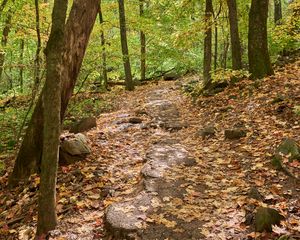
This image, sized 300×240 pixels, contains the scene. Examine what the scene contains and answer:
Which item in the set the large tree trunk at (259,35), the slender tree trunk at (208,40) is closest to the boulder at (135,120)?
the slender tree trunk at (208,40)

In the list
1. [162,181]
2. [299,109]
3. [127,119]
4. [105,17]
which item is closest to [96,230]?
[162,181]

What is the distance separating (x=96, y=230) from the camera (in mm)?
4910

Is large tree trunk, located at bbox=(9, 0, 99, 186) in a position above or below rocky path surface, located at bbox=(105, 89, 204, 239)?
above

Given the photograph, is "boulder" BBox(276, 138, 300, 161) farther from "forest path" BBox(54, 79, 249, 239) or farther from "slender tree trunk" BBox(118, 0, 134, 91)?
"slender tree trunk" BBox(118, 0, 134, 91)

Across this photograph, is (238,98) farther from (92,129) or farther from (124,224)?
(124,224)

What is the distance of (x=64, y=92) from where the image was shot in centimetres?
708

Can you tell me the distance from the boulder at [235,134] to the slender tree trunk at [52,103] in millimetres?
4187

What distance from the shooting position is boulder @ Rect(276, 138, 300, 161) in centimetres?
572

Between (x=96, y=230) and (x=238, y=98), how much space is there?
6504 mm

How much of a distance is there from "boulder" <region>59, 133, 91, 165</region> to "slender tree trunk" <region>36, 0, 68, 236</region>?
2309 millimetres

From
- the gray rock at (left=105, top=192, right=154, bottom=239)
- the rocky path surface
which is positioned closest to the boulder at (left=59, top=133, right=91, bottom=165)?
the rocky path surface

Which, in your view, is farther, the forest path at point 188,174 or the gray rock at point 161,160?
the gray rock at point 161,160

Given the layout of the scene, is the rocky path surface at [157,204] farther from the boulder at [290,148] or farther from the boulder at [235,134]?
the boulder at [290,148]

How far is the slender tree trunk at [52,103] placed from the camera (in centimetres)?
456
